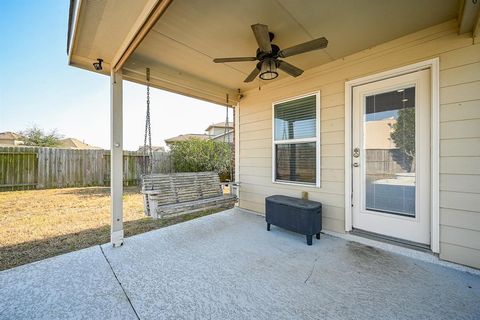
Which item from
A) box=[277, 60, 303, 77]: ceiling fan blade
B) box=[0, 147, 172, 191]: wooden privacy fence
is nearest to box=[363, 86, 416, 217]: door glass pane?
box=[277, 60, 303, 77]: ceiling fan blade

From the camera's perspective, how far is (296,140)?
11.3ft

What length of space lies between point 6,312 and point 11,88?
37.3 ft

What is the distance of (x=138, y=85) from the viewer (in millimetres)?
3258

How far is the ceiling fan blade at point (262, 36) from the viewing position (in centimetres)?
177

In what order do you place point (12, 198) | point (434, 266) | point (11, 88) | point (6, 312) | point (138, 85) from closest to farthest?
point (6, 312)
point (434, 266)
point (138, 85)
point (12, 198)
point (11, 88)

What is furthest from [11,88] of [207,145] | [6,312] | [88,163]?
[6,312]

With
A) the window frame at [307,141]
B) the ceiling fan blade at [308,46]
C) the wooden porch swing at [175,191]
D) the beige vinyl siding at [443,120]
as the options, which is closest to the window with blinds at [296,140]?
the window frame at [307,141]

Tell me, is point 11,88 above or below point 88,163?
above

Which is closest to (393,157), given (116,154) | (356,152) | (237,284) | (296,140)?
(356,152)

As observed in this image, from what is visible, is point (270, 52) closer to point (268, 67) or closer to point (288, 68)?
point (268, 67)

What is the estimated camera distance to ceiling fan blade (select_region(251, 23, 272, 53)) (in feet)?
5.81

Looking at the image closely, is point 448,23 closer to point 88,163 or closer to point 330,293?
point 330,293

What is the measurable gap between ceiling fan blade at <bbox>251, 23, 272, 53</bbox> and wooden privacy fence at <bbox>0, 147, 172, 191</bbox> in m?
7.10

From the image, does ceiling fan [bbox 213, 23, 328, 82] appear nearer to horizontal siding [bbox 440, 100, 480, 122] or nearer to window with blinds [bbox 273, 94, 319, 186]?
window with blinds [bbox 273, 94, 319, 186]
